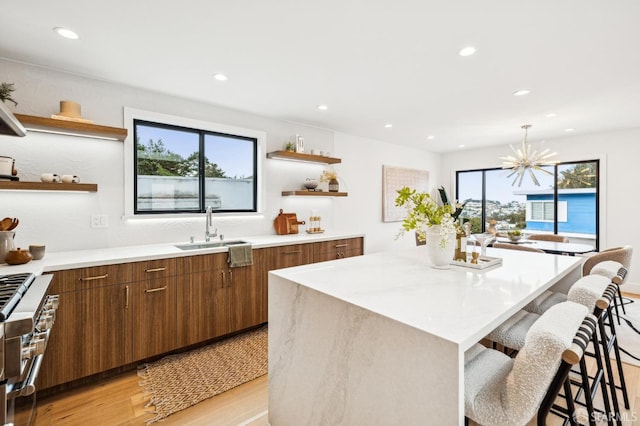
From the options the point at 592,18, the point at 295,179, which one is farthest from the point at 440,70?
the point at 295,179

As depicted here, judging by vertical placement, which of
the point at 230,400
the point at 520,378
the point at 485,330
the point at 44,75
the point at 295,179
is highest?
the point at 44,75

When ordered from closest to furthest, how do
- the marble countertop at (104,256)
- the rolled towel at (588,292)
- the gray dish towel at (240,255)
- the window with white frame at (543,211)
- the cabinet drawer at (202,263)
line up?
1. the rolled towel at (588,292)
2. the marble countertop at (104,256)
3. the cabinet drawer at (202,263)
4. the gray dish towel at (240,255)
5. the window with white frame at (543,211)

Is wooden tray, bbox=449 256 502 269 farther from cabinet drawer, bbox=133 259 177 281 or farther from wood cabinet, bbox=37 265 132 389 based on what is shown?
wood cabinet, bbox=37 265 132 389

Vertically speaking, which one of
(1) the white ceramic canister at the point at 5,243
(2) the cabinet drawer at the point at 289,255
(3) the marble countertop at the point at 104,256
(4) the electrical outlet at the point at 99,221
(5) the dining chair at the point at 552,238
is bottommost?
(2) the cabinet drawer at the point at 289,255

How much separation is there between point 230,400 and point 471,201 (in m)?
6.00

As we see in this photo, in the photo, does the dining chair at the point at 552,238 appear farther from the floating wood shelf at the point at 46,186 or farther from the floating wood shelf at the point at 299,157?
the floating wood shelf at the point at 46,186

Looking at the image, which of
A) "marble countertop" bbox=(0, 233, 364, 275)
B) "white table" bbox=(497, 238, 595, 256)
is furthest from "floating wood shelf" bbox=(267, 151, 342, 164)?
"white table" bbox=(497, 238, 595, 256)

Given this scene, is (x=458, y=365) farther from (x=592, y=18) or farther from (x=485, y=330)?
(x=592, y=18)

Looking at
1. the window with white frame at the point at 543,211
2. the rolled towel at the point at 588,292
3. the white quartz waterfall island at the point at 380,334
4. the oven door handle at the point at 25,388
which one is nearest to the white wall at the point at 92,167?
the oven door handle at the point at 25,388

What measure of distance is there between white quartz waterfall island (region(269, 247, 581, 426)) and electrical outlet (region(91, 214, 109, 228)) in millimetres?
1975

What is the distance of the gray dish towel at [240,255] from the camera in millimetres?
2949

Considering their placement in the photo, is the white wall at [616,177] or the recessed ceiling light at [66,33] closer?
the recessed ceiling light at [66,33]

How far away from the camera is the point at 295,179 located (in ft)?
13.9

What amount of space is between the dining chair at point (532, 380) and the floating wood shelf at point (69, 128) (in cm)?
301
